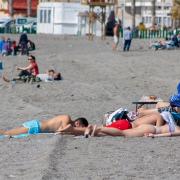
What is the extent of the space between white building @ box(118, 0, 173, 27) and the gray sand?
44.4m

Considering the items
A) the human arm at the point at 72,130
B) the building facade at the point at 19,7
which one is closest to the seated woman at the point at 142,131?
the human arm at the point at 72,130

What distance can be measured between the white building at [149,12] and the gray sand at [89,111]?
146 ft

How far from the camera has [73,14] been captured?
6631 centimetres

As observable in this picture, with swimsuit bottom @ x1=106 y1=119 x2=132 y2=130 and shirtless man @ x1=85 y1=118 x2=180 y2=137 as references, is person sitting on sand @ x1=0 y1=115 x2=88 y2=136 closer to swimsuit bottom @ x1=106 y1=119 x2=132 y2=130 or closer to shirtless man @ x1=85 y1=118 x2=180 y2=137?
shirtless man @ x1=85 y1=118 x2=180 y2=137

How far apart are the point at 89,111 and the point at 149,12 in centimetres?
6798

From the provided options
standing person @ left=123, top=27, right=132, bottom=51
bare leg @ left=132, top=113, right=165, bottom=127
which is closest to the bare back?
bare leg @ left=132, top=113, right=165, bottom=127

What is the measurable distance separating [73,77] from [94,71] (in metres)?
2.74

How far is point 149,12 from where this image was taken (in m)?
84.9

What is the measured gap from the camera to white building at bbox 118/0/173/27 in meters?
82.4

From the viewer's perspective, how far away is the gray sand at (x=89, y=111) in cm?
995

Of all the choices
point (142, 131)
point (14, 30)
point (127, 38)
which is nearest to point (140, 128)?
point (142, 131)

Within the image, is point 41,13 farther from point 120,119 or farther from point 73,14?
point 120,119

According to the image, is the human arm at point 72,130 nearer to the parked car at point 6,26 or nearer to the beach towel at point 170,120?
the beach towel at point 170,120

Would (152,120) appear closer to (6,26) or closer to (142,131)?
(142,131)
